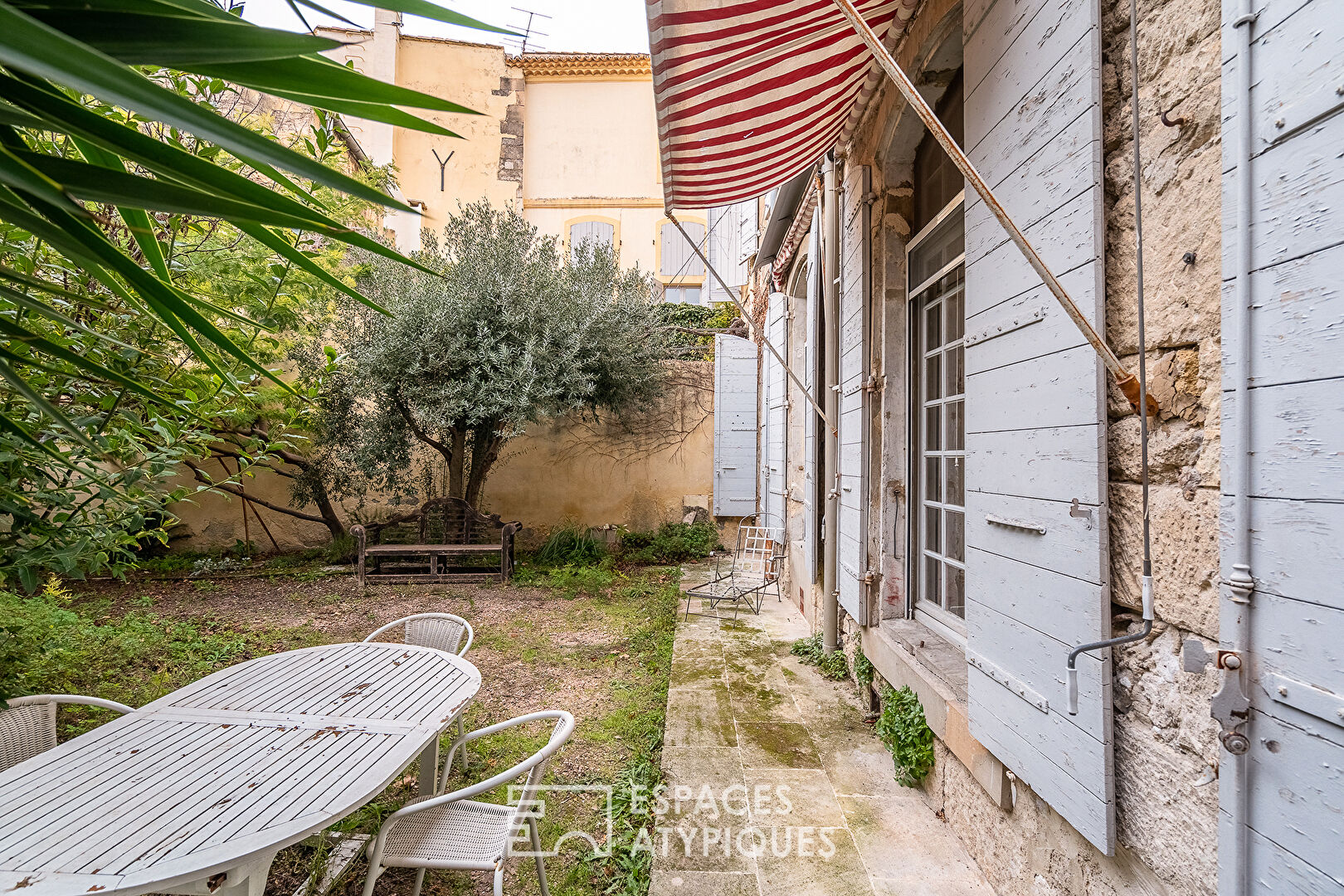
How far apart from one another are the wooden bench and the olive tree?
0.50m

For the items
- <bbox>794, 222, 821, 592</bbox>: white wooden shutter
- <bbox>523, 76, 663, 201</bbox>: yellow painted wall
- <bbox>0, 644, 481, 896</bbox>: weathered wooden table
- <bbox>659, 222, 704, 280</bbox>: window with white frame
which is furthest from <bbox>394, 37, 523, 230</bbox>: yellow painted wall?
Result: <bbox>0, 644, 481, 896</bbox>: weathered wooden table

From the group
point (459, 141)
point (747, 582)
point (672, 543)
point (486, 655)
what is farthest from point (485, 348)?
point (459, 141)

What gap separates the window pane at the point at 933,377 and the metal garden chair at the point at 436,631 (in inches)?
97.4

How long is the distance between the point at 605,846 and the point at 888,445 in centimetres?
217

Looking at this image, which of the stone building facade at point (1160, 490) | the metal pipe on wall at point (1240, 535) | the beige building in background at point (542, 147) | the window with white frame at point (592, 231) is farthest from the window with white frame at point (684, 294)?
the metal pipe on wall at point (1240, 535)

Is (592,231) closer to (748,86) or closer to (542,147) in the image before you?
(542,147)

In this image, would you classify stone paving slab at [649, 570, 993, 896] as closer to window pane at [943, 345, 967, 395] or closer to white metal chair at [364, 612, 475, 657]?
white metal chair at [364, 612, 475, 657]

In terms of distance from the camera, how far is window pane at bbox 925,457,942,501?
2.77 m

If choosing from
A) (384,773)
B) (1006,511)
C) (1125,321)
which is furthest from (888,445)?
(384,773)

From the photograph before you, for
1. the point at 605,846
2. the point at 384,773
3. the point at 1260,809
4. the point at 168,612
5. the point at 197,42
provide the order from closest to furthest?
the point at 197,42 < the point at 1260,809 < the point at 384,773 < the point at 605,846 < the point at 168,612

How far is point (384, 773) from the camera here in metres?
1.57

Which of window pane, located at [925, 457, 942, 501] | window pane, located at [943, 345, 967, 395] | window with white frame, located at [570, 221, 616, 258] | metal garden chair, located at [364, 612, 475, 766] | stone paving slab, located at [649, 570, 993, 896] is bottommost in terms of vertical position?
stone paving slab, located at [649, 570, 993, 896]

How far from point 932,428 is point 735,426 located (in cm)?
504

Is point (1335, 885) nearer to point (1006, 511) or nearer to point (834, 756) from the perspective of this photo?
point (1006, 511)
